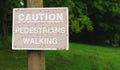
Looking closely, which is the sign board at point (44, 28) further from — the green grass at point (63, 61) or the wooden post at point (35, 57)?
the green grass at point (63, 61)

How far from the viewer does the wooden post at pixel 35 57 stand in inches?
247

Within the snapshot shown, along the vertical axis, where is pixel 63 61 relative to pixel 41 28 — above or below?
below

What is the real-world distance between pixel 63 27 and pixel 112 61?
1564 cm

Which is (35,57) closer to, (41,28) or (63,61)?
(41,28)

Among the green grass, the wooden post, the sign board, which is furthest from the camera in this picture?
the green grass

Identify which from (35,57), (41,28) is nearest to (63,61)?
(35,57)

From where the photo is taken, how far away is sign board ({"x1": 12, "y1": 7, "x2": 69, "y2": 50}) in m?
6.17

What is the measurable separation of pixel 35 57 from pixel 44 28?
50 centimetres

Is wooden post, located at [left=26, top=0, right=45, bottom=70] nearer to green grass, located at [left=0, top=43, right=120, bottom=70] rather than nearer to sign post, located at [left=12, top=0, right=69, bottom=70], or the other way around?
sign post, located at [left=12, top=0, right=69, bottom=70]

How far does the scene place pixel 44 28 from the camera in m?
6.18

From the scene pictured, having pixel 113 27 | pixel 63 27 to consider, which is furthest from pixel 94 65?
pixel 113 27

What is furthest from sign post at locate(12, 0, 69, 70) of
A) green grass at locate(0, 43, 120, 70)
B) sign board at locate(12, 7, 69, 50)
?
green grass at locate(0, 43, 120, 70)

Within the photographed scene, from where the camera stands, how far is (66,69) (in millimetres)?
18203

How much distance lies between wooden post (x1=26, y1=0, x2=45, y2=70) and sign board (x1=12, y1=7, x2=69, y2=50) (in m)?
0.12
